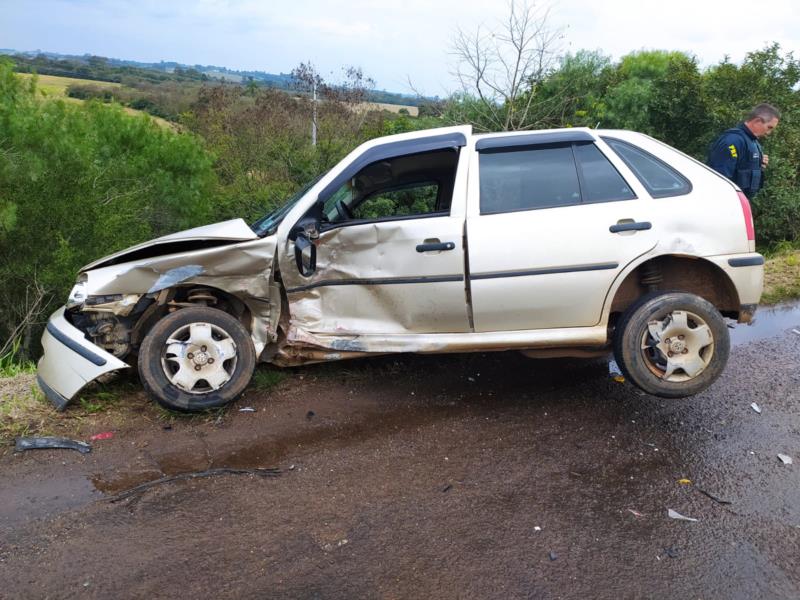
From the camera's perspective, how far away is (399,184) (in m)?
5.44

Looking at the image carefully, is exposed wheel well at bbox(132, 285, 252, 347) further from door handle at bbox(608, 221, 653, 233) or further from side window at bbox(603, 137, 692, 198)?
side window at bbox(603, 137, 692, 198)

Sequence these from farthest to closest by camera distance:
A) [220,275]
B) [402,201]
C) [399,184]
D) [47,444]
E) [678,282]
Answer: [402,201]
[399,184]
[678,282]
[220,275]
[47,444]

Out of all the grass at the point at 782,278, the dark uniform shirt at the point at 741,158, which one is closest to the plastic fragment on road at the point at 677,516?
the dark uniform shirt at the point at 741,158

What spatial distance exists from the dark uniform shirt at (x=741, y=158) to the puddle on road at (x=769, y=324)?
133 centimetres

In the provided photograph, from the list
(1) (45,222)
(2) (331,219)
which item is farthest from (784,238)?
(1) (45,222)

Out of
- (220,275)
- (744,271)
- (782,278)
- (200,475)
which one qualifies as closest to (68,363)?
(220,275)

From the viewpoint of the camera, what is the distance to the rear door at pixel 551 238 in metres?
4.29

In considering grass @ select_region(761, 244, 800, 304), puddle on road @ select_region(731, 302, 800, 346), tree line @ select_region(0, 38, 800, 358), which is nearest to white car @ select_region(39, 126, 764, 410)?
puddle on road @ select_region(731, 302, 800, 346)

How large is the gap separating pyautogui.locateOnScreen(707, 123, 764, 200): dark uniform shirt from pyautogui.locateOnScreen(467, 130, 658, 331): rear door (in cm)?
287

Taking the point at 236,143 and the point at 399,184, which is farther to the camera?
the point at 236,143

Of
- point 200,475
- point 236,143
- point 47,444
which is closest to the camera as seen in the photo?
point 200,475

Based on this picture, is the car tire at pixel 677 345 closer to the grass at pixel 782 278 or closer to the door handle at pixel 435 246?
the door handle at pixel 435 246

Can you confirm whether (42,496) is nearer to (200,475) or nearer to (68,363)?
(200,475)

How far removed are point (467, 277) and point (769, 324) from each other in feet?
13.1
